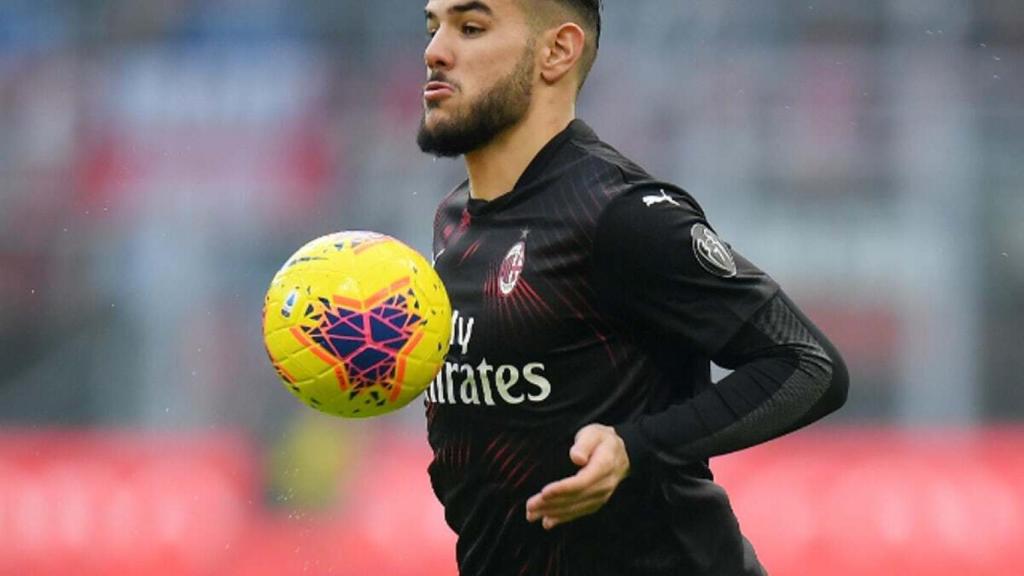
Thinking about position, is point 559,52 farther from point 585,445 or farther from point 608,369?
point 585,445

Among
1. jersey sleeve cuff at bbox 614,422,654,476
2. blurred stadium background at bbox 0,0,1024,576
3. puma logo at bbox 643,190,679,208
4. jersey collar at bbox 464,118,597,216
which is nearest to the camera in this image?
jersey sleeve cuff at bbox 614,422,654,476

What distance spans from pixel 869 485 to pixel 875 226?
98.2 inches

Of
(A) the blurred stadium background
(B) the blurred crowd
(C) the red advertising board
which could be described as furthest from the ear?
(B) the blurred crowd

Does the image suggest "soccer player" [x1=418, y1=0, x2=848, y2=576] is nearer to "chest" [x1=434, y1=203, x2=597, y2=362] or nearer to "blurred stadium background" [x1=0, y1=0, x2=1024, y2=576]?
"chest" [x1=434, y1=203, x2=597, y2=362]

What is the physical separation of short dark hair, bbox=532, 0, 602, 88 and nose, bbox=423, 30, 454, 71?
10.0 inches

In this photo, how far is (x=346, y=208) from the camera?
35.6 feet

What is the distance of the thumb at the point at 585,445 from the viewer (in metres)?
3.06

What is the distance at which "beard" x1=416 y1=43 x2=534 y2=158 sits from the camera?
371 centimetres

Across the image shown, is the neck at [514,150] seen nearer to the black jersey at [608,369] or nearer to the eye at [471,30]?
the black jersey at [608,369]

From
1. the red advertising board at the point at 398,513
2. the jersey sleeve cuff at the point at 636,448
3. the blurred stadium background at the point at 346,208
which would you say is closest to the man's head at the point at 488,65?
the jersey sleeve cuff at the point at 636,448

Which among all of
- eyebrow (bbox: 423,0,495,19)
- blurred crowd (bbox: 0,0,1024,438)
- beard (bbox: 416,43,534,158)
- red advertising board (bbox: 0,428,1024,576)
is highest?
eyebrow (bbox: 423,0,495,19)

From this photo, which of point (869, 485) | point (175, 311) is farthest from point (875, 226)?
point (175, 311)

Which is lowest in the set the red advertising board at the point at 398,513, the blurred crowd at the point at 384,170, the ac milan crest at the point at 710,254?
the red advertising board at the point at 398,513

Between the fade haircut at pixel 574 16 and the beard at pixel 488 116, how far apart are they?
88 millimetres
